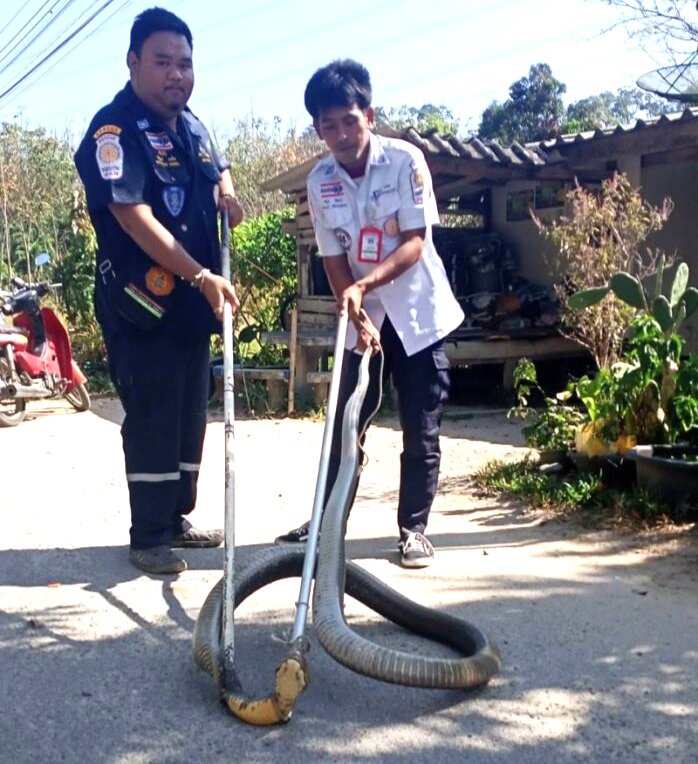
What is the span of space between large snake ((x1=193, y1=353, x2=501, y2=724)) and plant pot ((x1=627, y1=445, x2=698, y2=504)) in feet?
6.32

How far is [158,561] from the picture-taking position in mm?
4121

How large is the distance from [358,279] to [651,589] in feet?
5.70

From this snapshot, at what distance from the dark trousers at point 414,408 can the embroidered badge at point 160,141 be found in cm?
112

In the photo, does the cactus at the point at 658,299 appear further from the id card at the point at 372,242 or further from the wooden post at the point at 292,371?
the wooden post at the point at 292,371

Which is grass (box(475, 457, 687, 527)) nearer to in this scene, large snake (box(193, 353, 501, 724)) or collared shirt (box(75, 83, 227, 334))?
large snake (box(193, 353, 501, 724))

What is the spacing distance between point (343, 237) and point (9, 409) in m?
6.94

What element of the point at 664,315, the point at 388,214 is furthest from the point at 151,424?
the point at 664,315

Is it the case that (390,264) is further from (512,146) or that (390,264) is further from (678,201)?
(678,201)

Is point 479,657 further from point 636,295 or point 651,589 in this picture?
point 636,295

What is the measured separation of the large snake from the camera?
2.69 metres

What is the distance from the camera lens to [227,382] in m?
3.46

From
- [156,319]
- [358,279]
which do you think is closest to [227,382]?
[156,319]

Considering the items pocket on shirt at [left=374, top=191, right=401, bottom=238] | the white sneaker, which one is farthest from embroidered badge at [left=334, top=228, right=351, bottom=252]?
the white sneaker

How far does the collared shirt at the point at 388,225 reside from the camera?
13.7 feet
